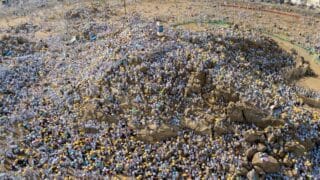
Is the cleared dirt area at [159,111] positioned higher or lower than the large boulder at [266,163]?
higher

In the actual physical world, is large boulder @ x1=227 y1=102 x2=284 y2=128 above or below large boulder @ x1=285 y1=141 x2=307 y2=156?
above

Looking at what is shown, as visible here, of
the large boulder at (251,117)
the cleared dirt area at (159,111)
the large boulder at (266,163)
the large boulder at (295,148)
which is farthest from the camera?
the large boulder at (251,117)

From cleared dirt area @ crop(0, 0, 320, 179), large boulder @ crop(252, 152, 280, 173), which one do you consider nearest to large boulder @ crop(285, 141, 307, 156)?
cleared dirt area @ crop(0, 0, 320, 179)

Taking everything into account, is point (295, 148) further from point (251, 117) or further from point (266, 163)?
point (251, 117)

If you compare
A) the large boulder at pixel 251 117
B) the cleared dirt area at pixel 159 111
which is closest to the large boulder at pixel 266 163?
the cleared dirt area at pixel 159 111

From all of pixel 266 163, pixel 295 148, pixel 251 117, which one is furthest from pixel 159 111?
pixel 295 148

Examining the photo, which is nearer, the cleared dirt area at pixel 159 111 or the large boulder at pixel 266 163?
the large boulder at pixel 266 163

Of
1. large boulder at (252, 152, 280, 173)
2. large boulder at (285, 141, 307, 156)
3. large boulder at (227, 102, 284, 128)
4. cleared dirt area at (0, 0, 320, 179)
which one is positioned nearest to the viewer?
large boulder at (252, 152, 280, 173)

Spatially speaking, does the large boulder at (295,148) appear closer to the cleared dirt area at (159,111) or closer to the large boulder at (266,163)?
the cleared dirt area at (159,111)

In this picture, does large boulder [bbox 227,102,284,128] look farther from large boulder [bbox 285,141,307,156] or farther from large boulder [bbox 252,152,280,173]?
large boulder [bbox 252,152,280,173]
